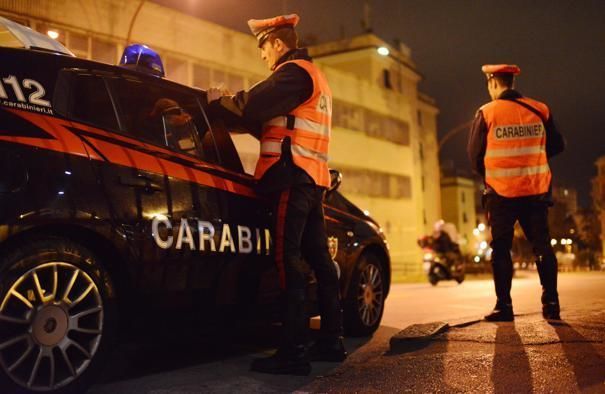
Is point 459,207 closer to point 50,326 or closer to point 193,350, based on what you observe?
point 193,350

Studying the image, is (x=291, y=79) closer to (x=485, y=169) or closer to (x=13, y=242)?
(x=13, y=242)

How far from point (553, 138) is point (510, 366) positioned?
2.63m

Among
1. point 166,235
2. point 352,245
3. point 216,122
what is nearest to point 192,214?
point 166,235

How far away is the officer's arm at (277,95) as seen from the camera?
4.15 meters

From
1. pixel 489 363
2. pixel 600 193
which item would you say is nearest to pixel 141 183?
pixel 489 363

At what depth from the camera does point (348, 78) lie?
3728 centimetres

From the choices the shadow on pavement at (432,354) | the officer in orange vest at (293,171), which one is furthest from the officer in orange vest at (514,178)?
the officer in orange vest at (293,171)

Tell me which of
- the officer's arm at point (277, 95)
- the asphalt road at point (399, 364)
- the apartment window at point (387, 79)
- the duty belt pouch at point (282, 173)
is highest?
the apartment window at point (387, 79)

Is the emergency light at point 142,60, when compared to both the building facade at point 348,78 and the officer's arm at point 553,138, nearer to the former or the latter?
the officer's arm at point 553,138

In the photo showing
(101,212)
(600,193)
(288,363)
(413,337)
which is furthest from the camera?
(600,193)

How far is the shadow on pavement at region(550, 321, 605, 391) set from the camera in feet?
11.4

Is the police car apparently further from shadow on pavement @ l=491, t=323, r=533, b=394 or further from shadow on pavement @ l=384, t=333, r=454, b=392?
shadow on pavement @ l=491, t=323, r=533, b=394

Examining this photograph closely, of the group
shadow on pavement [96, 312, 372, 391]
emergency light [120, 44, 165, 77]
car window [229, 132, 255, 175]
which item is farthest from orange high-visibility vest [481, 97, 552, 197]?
emergency light [120, 44, 165, 77]

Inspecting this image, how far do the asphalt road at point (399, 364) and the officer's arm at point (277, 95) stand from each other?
4.32 feet
